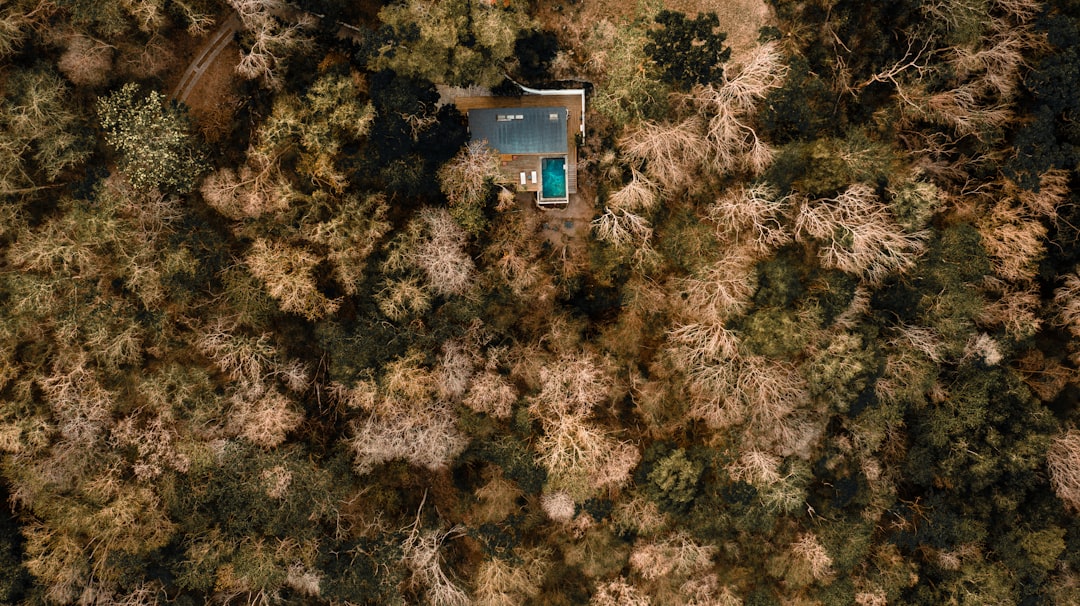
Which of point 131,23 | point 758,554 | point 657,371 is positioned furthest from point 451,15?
point 758,554

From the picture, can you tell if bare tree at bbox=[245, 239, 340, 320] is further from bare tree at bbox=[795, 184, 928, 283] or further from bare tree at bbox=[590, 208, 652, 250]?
bare tree at bbox=[795, 184, 928, 283]

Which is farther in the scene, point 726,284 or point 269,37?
point 726,284

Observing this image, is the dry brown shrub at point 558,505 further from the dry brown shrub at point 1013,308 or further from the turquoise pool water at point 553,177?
the dry brown shrub at point 1013,308

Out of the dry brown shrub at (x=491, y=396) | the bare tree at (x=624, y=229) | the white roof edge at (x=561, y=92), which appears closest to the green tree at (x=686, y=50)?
the white roof edge at (x=561, y=92)

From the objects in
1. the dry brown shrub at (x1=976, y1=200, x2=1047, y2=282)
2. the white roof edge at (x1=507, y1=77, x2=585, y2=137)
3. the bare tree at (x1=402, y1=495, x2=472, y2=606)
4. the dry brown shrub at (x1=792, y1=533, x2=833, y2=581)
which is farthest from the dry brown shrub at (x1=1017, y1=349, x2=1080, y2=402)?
the bare tree at (x1=402, y1=495, x2=472, y2=606)

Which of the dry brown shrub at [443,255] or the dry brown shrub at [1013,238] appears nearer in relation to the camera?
the dry brown shrub at [443,255]

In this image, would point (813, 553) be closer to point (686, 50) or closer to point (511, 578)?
point (511, 578)

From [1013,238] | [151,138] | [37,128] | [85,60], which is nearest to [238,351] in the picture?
[151,138]
